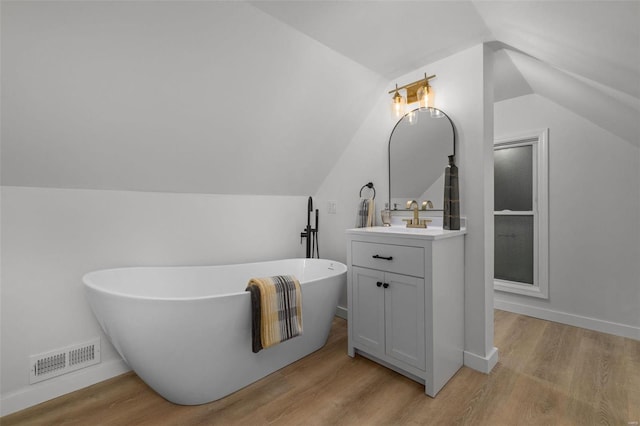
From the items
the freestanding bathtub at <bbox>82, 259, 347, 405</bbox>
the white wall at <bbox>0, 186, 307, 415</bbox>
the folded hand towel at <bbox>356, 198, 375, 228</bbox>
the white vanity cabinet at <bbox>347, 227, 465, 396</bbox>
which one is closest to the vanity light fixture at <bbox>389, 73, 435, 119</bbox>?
the folded hand towel at <bbox>356, 198, 375, 228</bbox>

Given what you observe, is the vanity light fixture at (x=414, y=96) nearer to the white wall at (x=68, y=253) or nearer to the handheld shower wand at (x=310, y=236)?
the handheld shower wand at (x=310, y=236)

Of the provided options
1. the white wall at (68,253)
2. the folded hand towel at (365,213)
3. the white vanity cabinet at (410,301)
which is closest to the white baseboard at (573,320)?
the white vanity cabinet at (410,301)

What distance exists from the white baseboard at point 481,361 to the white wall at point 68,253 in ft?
6.92

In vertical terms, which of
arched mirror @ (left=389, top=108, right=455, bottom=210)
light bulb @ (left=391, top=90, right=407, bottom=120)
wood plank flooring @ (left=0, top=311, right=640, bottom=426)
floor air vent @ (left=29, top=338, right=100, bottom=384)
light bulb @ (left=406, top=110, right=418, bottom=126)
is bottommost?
wood plank flooring @ (left=0, top=311, right=640, bottom=426)

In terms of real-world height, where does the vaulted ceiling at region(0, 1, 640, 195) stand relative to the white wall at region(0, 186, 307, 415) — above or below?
above

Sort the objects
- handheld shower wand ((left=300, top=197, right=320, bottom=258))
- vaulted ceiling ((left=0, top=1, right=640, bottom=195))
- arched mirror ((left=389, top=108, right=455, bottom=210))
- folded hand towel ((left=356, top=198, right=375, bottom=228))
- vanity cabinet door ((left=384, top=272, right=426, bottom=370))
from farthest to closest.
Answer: handheld shower wand ((left=300, top=197, right=320, bottom=258)), folded hand towel ((left=356, top=198, right=375, bottom=228)), arched mirror ((left=389, top=108, right=455, bottom=210)), vanity cabinet door ((left=384, top=272, right=426, bottom=370)), vaulted ceiling ((left=0, top=1, right=640, bottom=195))

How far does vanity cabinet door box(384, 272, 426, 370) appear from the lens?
1771 millimetres

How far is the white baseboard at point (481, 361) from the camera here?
1.96 metres

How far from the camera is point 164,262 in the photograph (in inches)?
89.0

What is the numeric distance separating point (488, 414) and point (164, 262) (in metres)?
2.30

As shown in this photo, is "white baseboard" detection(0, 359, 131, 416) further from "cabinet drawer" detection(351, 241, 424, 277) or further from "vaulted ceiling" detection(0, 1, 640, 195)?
"cabinet drawer" detection(351, 241, 424, 277)

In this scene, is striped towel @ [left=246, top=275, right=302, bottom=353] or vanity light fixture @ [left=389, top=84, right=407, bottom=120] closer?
striped towel @ [left=246, top=275, right=302, bottom=353]

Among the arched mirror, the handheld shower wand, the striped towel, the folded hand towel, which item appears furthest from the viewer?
the handheld shower wand

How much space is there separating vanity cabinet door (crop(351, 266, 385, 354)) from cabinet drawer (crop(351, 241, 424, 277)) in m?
0.06
